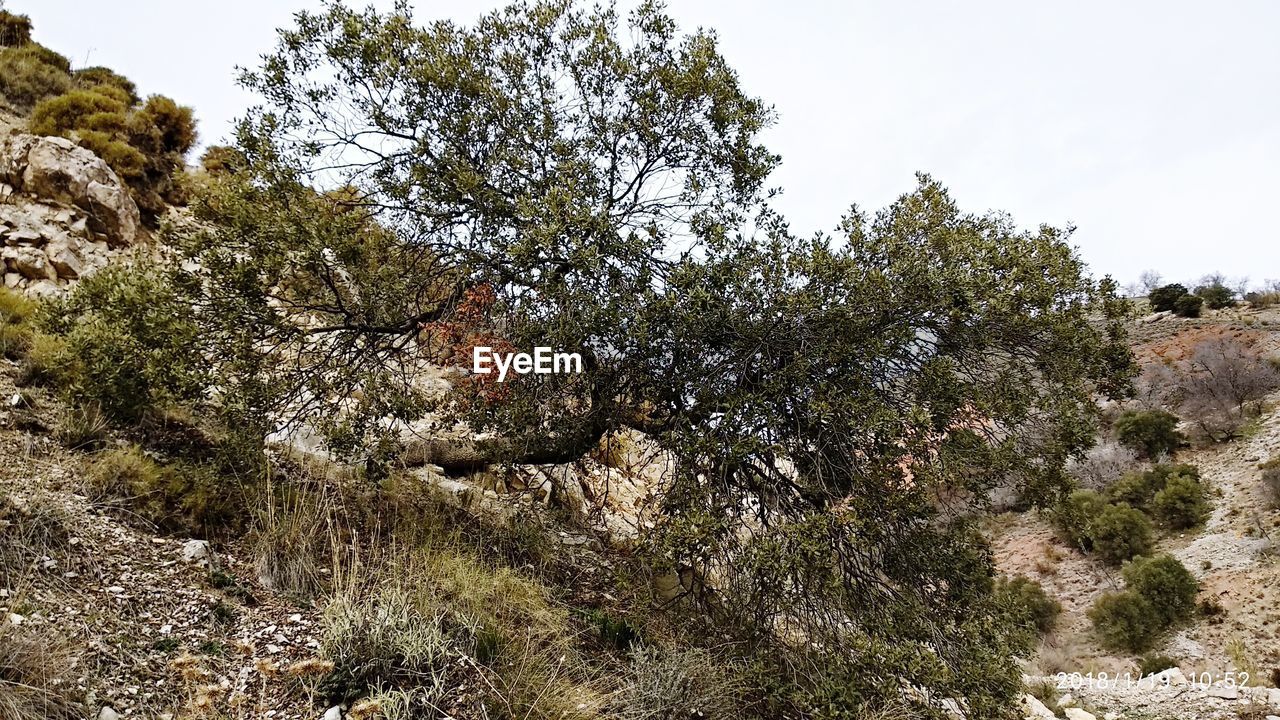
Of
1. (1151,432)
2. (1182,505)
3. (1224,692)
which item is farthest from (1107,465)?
(1224,692)

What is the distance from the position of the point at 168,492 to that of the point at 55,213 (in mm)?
6697

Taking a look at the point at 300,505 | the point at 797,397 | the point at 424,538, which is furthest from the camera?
the point at 424,538

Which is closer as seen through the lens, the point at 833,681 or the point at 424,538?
the point at 833,681

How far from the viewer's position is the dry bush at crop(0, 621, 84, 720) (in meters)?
2.77

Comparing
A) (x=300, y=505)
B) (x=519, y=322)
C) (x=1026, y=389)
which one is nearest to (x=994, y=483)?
(x=1026, y=389)

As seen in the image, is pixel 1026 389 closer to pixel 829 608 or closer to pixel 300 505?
pixel 829 608

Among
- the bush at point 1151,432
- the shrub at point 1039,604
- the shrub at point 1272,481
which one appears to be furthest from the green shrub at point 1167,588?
the bush at point 1151,432

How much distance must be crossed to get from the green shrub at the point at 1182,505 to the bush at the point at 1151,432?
4.23 metres

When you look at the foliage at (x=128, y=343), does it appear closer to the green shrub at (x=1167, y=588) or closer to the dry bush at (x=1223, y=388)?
the green shrub at (x=1167, y=588)

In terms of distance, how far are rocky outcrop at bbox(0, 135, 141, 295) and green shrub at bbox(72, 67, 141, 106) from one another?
161 inches

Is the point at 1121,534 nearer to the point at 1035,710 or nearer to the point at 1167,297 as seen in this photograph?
the point at 1035,710

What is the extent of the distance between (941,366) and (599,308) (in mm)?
2618

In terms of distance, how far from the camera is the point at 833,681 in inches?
160

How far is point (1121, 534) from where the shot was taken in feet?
65.3
